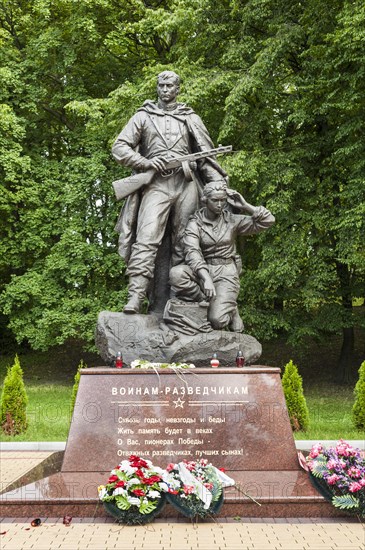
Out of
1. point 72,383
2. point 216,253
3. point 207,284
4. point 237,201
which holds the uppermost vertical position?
point 237,201

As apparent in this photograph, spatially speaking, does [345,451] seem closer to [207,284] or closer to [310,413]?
[207,284]

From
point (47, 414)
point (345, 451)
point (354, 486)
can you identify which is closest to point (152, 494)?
point (354, 486)

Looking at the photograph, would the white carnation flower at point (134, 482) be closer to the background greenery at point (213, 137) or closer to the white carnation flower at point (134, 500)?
the white carnation flower at point (134, 500)

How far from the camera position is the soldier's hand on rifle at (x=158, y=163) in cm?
798

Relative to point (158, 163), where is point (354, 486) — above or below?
below

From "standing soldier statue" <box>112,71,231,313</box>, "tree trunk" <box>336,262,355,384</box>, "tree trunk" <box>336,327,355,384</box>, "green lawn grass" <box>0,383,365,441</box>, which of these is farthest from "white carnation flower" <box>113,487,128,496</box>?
"tree trunk" <box>336,327,355,384</box>

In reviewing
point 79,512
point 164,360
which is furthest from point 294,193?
point 79,512

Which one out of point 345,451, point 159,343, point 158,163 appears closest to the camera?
point 345,451

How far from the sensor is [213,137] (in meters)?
16.5

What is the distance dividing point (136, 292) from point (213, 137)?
932cm

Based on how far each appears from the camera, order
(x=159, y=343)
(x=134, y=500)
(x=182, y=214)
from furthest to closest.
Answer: (x=182, y=214) < (x=159, y=343) < (x=134, y=500)

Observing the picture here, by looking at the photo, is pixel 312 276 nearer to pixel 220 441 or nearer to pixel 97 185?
pixel 97 185

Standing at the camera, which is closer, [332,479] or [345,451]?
[332,479]

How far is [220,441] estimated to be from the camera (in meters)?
6.37
